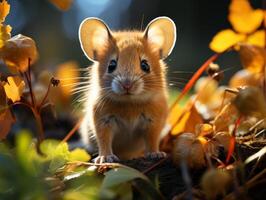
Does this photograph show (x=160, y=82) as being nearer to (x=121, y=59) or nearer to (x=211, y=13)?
(x=121, y=59)

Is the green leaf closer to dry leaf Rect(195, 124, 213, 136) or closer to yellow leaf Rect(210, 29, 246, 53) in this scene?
dry leaf Rect(195, 124, 213, 136)

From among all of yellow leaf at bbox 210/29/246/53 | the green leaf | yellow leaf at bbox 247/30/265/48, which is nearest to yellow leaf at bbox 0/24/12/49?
the green leaf

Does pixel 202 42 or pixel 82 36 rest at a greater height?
pixel 82 36

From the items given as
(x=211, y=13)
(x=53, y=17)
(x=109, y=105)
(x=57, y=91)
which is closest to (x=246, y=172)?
(x=109, y=105)

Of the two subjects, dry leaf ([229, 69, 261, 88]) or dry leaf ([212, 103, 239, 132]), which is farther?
dry leaf ([229, 69, 261, 88])

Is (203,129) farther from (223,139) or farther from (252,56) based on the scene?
(252,56)

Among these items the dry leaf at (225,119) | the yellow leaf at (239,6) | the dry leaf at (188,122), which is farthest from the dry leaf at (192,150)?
the yellow leaf at (239,6)

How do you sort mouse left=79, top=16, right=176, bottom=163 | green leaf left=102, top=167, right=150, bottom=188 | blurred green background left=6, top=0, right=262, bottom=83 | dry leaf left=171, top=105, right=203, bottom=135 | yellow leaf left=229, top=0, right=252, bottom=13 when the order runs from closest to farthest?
green leaf left=102, top=167, right=150, bottom=188 → yellow leaf left=229, top=0, right=252, bottom=13 → dry leaf left=171, top=105, right=203, bottom=135 → mouse left=79, top=16, right=176, bottom=163 → blurred green background left=6, top=0, right=262, bottom=83
